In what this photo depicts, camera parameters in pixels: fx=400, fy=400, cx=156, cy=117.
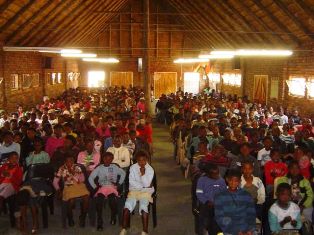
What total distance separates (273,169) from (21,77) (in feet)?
43.9

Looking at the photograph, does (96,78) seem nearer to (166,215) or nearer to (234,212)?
(166,215)

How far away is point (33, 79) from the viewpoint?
2000cm

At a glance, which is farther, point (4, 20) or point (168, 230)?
point (4, 20)

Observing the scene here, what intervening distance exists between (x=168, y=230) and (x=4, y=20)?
9.12 meters

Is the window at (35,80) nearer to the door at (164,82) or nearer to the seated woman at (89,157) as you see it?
the door at (164,82)

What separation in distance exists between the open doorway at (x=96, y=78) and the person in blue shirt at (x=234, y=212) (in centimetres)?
2665

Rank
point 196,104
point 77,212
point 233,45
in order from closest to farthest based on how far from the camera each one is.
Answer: point 77,212 → point 196,104 → point 233,45

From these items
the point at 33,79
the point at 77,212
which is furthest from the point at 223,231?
the point at 33,79

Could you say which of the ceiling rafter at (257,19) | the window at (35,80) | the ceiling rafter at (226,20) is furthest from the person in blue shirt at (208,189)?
the window at (35,80)

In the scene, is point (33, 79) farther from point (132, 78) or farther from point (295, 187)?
point (295, 187)

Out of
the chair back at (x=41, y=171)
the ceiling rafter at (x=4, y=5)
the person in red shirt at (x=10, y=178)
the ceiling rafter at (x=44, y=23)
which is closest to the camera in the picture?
the person in red shirt at (x=10, y=178)

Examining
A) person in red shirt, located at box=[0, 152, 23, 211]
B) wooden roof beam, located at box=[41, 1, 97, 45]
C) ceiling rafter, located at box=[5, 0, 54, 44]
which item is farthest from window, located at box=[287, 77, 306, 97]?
person in red shirt, located at box=[0, 152, 23, 211]

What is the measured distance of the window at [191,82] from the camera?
32.2 meters

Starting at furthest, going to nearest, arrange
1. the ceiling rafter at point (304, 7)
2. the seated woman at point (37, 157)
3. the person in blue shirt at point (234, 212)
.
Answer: the ceiling rafter at point (304, 7), the seated woman at point (37, 157), the person in blue shirt at point (234, 212)
